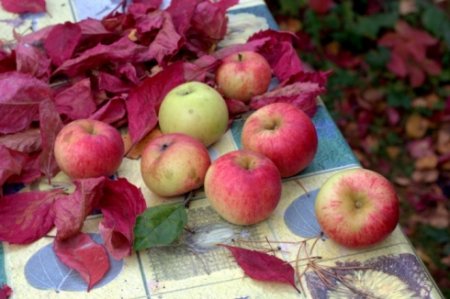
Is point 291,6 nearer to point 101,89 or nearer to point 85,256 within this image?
point 101,89

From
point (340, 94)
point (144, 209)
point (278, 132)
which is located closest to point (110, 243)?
point (144, 209)

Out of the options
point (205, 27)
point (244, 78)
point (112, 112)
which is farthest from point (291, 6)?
point (112, 112)

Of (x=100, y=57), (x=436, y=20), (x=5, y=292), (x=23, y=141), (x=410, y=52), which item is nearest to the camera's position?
(x=5, y=292)

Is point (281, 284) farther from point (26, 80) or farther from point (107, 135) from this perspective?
point (26, 80)

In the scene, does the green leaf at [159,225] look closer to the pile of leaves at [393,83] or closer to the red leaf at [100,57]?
the red leaf at [100,57]

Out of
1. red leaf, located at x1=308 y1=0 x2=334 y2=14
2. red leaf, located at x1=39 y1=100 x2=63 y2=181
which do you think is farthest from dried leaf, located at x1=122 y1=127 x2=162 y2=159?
red leaf, located at x1=308 y1=0 x2=334 y2=14

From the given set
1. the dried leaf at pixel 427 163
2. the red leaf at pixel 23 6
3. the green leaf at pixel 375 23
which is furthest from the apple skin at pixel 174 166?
the green leaf at pixel 375 23
